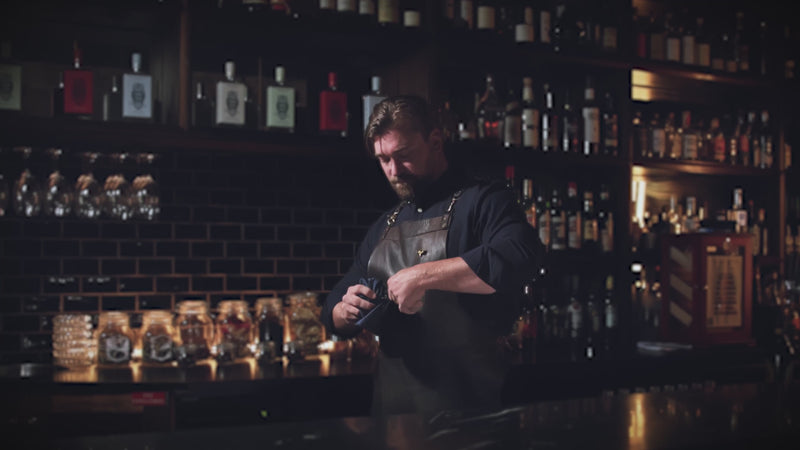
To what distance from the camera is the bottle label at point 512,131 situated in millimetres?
3457

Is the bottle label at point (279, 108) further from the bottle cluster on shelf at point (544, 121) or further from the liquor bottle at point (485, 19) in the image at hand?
the liquor bottle at point (485, 19)

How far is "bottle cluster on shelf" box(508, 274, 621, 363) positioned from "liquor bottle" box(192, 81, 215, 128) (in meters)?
1.55

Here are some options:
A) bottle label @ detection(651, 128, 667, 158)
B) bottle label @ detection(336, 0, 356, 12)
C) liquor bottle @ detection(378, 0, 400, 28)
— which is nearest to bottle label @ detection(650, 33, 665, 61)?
bottle label @ detection(651, 128, 667, 158)

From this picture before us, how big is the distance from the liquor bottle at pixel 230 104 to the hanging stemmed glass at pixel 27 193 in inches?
27.3

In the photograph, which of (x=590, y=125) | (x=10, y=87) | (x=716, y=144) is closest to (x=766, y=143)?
(x=716, y=144)

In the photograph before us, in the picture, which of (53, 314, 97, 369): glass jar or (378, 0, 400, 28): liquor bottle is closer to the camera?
(53, 314, 97, 369): glass jar

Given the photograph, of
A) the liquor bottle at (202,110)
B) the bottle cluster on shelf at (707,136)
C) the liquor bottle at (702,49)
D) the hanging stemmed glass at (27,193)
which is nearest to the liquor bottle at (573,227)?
the bottle cluster on shelf at (707,136)

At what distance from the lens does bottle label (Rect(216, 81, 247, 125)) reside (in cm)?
299

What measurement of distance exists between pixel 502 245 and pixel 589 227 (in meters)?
1.65

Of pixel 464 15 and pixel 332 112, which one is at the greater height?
pixel 464 15

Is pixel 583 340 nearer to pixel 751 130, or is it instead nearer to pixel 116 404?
pixel 751 130

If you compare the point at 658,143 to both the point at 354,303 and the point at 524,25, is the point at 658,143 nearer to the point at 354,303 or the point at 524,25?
the point at 524,25

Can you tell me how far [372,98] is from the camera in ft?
10.7

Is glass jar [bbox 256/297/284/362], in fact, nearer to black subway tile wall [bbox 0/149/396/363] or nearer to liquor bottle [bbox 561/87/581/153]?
black subway tile wall [bbox 0/149/396/363]
